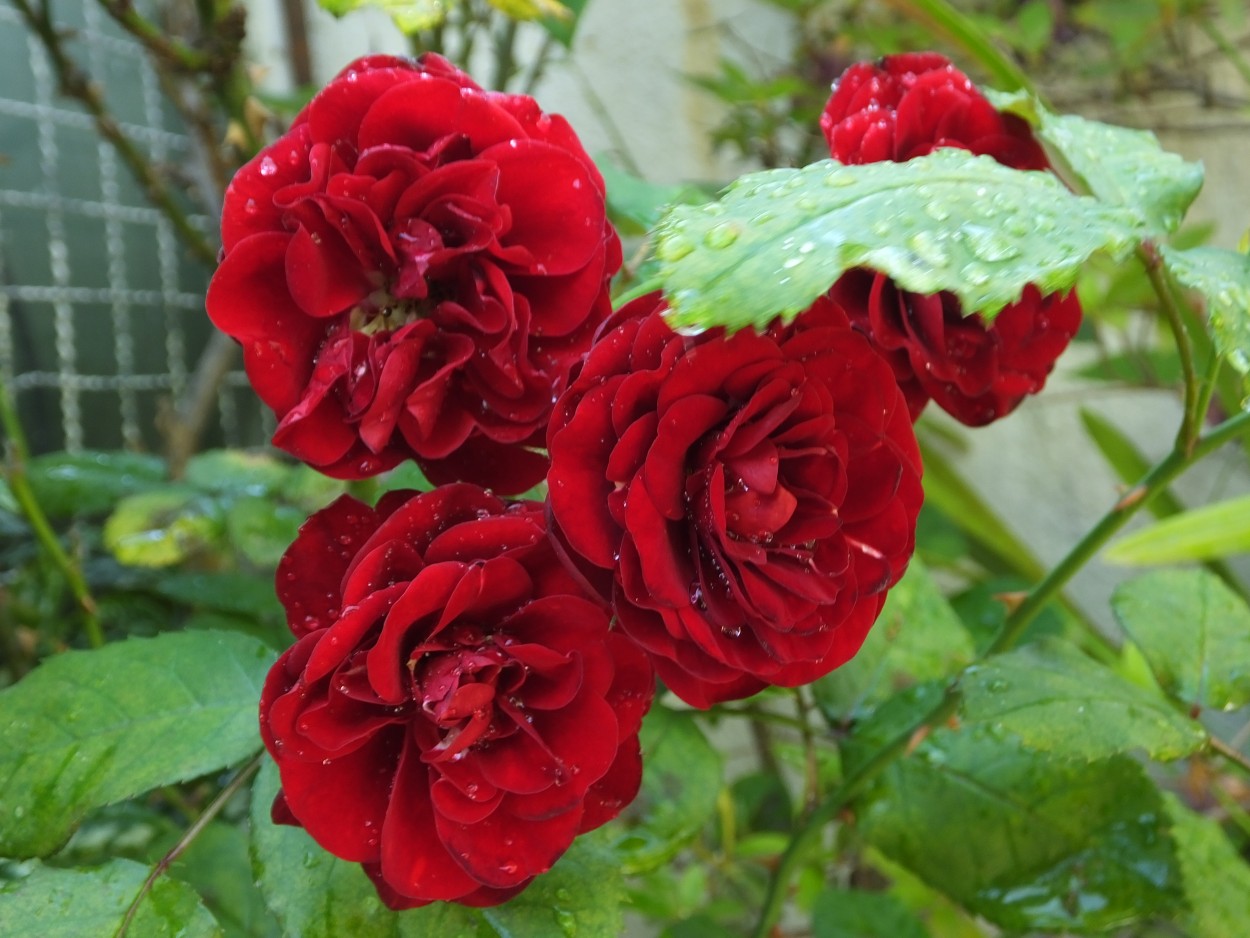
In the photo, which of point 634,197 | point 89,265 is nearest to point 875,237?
point 634,197

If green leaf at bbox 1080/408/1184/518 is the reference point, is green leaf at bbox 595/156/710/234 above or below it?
above

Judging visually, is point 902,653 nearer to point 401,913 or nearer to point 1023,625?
point 1023,625

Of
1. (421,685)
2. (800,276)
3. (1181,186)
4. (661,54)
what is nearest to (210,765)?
(421,685)

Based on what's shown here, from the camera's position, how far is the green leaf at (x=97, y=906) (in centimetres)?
28

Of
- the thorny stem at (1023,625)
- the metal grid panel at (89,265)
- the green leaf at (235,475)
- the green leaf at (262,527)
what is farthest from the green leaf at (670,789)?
the metal grid panel at (89,265)

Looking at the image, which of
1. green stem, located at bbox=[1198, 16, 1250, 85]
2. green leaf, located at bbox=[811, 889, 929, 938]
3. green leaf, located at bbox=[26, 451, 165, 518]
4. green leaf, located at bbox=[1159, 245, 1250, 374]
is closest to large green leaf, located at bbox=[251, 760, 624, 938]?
green leaf, located at bbox=[1159, 245, 1250, 374]

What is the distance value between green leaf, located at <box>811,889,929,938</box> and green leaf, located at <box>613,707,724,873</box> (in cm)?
20

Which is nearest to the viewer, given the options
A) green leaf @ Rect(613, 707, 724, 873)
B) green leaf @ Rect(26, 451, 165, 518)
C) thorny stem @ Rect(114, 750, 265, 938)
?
thorny stem @ Rect(114, 750, 265, 938)

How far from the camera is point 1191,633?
42 centimetres

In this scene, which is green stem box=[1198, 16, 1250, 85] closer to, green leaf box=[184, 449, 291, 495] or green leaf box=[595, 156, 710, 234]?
green leaf box=[595, 156, 710, 234]

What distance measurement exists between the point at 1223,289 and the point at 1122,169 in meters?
0.09

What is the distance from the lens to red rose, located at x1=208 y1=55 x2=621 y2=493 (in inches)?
9.8

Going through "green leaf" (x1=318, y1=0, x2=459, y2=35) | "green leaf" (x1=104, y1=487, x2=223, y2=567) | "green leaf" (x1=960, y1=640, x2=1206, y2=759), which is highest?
"green leaf" (x1=318, y1=0, x2=459, y2=35)

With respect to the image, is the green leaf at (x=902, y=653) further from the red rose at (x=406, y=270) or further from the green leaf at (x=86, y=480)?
the green leaf at (x=86, y=480)
